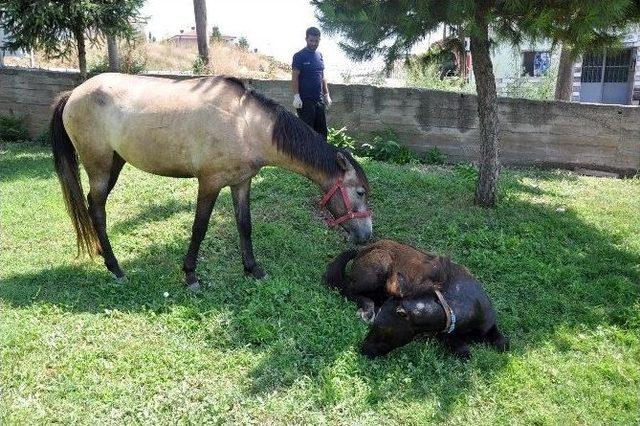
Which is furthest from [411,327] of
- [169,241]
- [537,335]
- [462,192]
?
[462,192]

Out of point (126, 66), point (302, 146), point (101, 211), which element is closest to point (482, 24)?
point (302, 146)

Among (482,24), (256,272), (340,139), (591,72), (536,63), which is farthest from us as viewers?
(591,72)

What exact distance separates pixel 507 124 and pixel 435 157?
1.27m

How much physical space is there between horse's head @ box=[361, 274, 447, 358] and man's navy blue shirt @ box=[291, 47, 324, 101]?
4398 mm

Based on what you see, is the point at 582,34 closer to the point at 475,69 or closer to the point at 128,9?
the point at 475,69

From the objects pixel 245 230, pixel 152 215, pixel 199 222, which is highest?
pixel 199 222

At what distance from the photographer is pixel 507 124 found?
29.0ft

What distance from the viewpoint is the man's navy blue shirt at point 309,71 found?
7.40m

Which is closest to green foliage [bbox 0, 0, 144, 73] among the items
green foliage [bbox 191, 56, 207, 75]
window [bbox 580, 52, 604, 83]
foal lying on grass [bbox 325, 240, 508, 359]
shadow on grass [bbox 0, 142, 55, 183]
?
shadow on grass [bbox 0, 142, 55, 183]

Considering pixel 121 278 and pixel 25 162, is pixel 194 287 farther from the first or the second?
pixel 25 162

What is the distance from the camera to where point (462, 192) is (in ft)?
23.9

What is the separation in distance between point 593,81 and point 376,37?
55.4 feet

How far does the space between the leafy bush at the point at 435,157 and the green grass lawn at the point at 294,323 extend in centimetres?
218

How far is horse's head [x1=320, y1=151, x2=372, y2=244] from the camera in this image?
15.4ft
